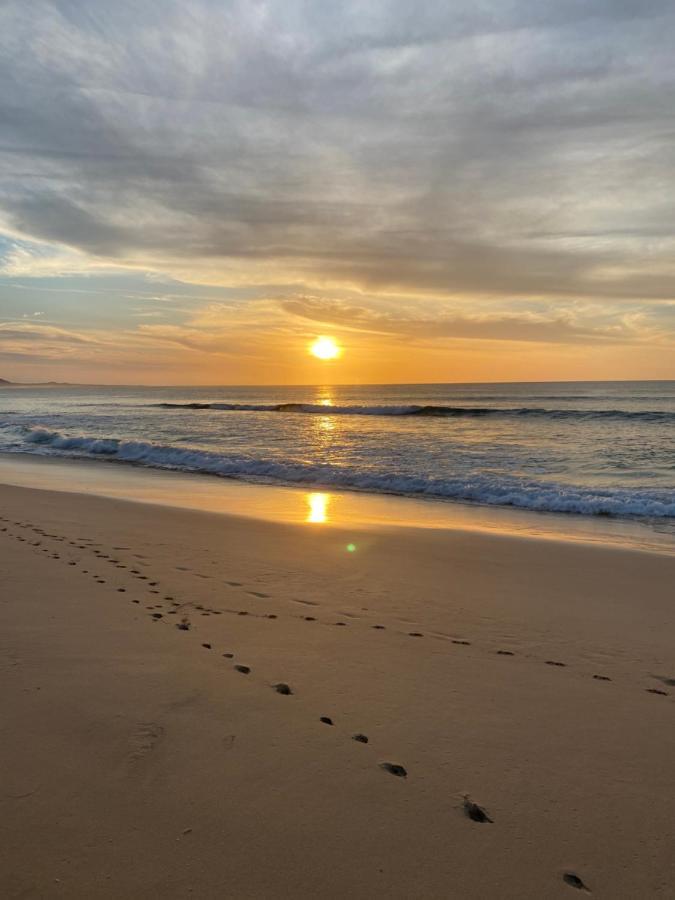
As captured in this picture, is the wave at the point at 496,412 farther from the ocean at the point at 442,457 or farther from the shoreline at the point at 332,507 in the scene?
the shoreline at the point at 332,507

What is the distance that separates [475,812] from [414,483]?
1146 cm

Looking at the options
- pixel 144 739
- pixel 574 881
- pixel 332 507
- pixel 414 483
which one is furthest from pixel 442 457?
pixel 574 881

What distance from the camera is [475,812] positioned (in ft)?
8.20

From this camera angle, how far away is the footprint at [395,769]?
273cm

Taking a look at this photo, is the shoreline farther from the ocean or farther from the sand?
the sand

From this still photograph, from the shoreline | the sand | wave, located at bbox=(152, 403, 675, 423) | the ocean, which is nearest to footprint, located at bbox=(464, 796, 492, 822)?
the sand

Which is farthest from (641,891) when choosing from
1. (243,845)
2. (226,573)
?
(226,573)

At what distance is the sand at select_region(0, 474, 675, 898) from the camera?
7.21ft

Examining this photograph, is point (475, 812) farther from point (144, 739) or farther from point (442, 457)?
point (442, 457)

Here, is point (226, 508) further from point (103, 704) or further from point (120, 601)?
point (103, 704)

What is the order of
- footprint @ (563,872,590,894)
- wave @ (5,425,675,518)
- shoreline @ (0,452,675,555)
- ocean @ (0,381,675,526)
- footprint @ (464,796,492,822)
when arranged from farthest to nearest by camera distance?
ocean @ (0,381,675,526) → wave @ (5,425,675,518) → shoreline @ (0,452,675,555) → footprint @ (464,796,492,822) → footprint @ (563,872,590,894)

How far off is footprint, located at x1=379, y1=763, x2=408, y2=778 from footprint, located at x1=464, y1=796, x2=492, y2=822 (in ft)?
0.97

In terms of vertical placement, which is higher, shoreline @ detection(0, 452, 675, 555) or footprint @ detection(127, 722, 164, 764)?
footprint @ detection(127, 722, 164, 764)

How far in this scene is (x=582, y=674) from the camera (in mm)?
3938
